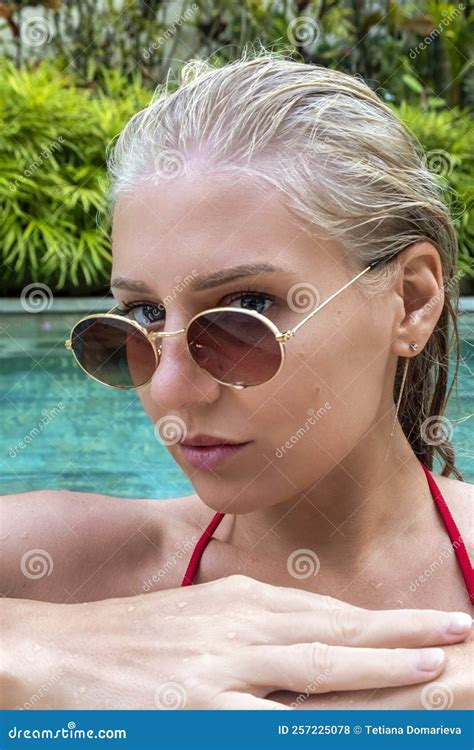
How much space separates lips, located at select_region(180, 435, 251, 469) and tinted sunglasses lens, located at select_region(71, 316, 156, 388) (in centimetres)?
21

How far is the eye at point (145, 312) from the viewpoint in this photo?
2.20 m

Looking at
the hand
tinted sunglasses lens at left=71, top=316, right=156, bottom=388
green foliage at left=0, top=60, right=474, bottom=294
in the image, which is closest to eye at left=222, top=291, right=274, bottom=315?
tinted sunglasses lens at left=71, top=316, right=156, bottom=388

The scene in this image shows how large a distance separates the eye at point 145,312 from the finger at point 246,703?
0.79 m

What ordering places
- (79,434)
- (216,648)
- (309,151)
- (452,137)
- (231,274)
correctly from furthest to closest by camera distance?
1. (452,137)
2. (79,434)
3. (309,151)
4. (231,274)
5. (216,648)

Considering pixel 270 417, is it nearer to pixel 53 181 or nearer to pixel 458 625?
pixel 458 625

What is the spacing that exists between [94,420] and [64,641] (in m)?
3.78

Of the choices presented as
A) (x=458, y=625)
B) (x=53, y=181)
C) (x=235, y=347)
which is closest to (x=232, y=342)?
(x=235, y=347)

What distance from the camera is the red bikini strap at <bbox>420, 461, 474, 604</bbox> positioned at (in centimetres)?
235

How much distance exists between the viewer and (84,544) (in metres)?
2.72

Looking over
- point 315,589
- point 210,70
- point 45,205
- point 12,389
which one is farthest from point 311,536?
point 45,205

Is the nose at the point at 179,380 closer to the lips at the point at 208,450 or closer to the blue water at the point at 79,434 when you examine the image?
the lips at the point at 208,450

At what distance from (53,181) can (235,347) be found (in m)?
9.20

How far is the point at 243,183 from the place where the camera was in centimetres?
212

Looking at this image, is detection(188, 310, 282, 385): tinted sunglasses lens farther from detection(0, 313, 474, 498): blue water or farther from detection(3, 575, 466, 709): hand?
detection(0, 313, 474, 498): blue water
